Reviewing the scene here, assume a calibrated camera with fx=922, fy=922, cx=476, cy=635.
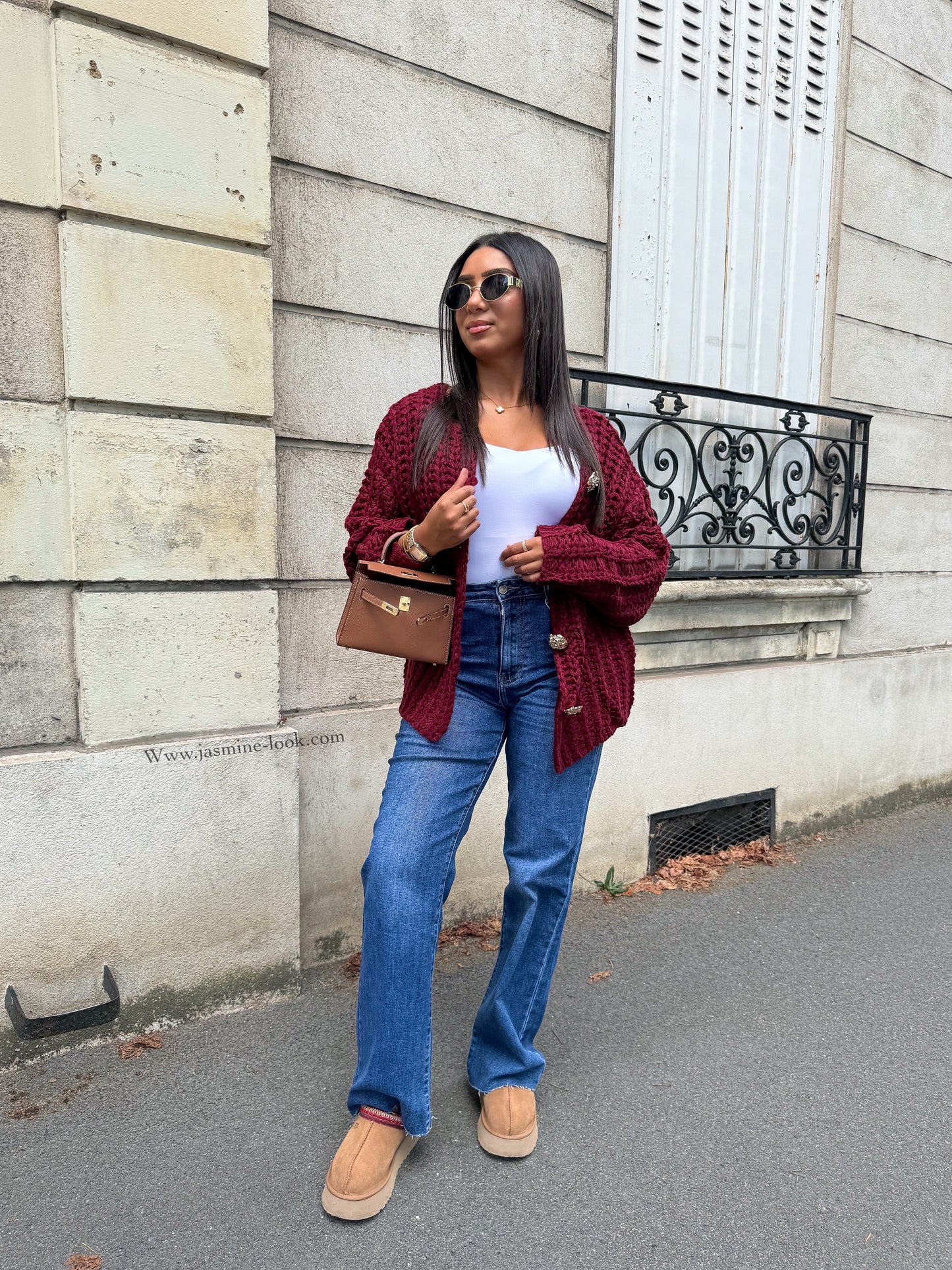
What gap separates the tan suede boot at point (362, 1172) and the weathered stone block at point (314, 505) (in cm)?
169

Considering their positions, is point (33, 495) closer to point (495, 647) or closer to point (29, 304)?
point (29, 304)

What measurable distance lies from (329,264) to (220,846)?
190 cm

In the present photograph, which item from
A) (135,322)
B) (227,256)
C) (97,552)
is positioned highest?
(227,256)

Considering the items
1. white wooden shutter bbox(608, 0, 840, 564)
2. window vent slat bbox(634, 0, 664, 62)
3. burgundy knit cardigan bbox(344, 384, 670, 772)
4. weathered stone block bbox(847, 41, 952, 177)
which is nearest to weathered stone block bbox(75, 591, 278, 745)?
burgundy knit cardigan bbox(344, 384, 670, 772)

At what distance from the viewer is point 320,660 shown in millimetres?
3141

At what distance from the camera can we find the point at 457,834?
2098 millimetres

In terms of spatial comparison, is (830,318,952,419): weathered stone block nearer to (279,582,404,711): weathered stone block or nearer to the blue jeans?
(279,582,404,711): weathered stone block

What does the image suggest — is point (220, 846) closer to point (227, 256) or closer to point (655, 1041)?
point (655, 1041)

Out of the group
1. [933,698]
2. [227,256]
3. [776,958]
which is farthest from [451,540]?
[933,698]

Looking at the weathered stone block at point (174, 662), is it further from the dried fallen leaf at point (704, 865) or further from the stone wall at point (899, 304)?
the stone wall at point (899, 304)

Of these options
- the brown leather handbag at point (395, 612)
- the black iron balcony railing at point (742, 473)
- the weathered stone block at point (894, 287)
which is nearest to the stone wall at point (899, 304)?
the weathered stone block at point (894, 287)

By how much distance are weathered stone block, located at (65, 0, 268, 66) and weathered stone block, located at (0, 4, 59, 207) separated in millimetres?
141

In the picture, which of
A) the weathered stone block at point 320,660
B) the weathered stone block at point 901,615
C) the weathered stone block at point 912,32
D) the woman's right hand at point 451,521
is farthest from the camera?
the weathered stone block at point 901,615

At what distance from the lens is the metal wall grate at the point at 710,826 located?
13.5ft
